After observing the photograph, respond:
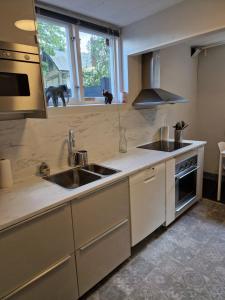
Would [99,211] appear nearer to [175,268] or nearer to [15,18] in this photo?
[175,268]

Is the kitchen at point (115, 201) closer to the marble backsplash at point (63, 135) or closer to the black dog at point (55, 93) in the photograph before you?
the marble backsplash at point (63, 135)

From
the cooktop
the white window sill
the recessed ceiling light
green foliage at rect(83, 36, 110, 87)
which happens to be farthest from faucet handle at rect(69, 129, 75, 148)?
the cooktop

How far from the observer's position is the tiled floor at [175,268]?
5.07ft

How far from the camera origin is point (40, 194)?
4.51 ft

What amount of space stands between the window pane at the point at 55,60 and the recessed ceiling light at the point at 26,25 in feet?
2.16

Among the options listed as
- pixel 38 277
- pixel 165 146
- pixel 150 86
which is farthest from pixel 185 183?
pixel 38 277

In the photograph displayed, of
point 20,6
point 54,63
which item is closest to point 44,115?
point 20,6

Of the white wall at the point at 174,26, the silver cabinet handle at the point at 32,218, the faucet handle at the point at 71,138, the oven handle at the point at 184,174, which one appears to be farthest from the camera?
the oven handle at the point at 184,174

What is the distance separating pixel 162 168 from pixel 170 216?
2.00 feet

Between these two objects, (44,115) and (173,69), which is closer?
(44,115)

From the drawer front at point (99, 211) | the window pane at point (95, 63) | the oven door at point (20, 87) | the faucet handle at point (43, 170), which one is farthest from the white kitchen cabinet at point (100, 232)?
the window pane at point (95, 63)

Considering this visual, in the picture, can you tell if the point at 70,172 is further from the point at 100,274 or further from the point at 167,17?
the point at 167,17

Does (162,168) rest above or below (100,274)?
above

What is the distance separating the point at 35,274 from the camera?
121cm
